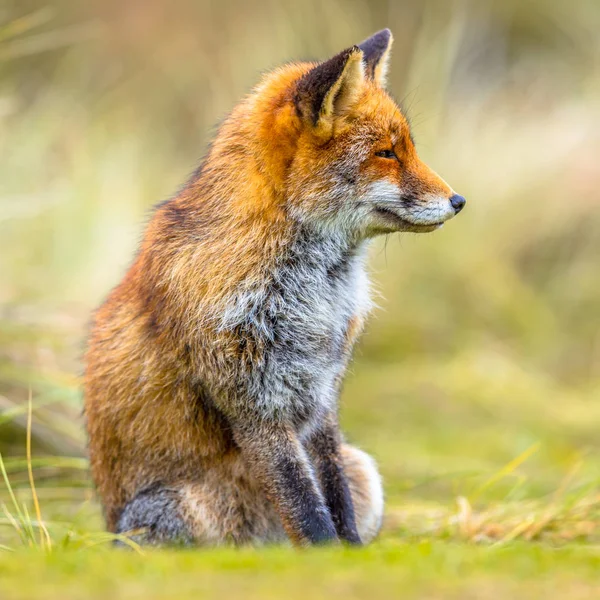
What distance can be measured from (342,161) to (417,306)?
7626mm

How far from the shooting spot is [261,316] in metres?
5.19

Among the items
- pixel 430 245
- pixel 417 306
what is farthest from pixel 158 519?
pixel 430 245

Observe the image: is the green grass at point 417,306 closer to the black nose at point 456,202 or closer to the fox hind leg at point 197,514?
the fox hind leg at point 197,514

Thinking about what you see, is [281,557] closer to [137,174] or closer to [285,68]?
[285,68]

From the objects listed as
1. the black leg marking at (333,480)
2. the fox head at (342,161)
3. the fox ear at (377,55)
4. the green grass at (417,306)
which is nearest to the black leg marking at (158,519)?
the green grass at (417,306)

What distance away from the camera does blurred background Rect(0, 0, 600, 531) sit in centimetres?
824

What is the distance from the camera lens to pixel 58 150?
545 inches

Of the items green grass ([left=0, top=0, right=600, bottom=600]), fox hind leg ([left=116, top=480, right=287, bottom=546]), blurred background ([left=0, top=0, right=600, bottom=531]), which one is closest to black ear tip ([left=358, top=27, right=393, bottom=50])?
blurred background ([left=0, top=0, right=600, bottom=531])

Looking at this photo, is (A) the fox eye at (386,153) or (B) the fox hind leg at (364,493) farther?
(B) the fox hind leg at (364,493)

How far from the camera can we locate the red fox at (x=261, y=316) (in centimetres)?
513

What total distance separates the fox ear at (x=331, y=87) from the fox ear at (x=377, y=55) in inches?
19.2

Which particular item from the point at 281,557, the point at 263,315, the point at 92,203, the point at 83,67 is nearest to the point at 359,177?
the point at 263,315

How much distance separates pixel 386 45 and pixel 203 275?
203cm

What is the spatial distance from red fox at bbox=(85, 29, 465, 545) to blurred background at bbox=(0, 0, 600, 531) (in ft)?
3.29
